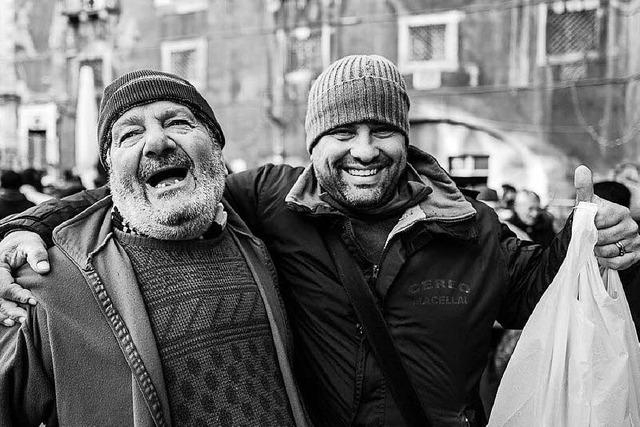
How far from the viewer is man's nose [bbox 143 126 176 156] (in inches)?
78.9

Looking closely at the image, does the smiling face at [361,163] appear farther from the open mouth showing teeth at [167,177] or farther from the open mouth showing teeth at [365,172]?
the open mouth showing teeth at [167,177]

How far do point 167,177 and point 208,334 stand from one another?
1.89 feet

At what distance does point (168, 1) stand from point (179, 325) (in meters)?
15.8

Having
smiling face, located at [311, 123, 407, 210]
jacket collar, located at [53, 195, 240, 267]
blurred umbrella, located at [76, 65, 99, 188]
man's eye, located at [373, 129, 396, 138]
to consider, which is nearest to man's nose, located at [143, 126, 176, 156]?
jacket collar, located at [53, 195, 240, 267]

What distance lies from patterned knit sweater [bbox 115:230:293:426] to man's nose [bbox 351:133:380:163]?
0.62 meters

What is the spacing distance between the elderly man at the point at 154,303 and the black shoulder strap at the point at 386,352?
0.96 feet

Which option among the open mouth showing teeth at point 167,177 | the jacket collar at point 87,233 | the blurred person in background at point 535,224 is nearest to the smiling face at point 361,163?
the jacket collar at point 87,233

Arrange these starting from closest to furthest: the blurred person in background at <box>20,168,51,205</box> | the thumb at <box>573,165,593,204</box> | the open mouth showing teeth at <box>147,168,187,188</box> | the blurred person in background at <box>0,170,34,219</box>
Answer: the thumb at <box>573,165,593,204</box> < the open mouth showing teeth at <box>147,168,187,188</box> < the blurred person in background at <box>0,170,34,219</box> < the blurred person in background at <box>20,168,51,205</box>

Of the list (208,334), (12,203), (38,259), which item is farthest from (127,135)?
(12,203)

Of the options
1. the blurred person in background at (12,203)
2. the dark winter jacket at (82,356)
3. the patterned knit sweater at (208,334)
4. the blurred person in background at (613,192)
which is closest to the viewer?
the dark winter jacket at (82,356)

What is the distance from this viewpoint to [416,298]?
2.20 meters

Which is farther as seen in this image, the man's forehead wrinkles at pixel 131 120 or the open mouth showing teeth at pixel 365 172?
the open mouth showing teeth at pixel 365 172

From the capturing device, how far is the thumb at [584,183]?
6.46 ft

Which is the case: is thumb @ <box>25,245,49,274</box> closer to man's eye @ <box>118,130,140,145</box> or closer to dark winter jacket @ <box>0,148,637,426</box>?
dark winter jacket @ <box>0,148,637,426</box>
